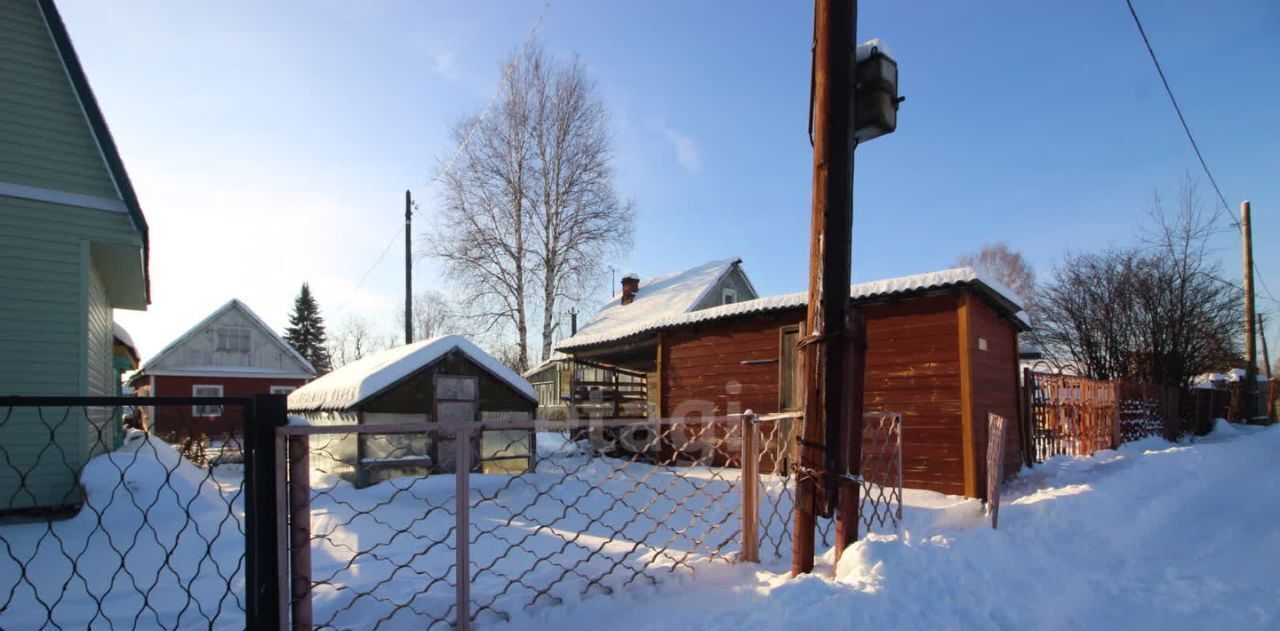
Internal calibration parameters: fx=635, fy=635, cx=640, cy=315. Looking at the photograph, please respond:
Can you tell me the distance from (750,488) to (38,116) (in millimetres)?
9496

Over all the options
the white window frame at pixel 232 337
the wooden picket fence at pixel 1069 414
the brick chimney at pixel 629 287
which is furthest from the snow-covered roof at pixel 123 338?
the wooden picket fence at pixel 1069 414

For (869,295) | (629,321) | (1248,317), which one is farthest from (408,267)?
(1248,317)

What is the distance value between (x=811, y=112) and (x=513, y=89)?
17.6 meters

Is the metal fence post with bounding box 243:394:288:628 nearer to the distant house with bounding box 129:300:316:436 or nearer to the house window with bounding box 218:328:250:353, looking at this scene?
the distant house with bounding box 129:300:316:436

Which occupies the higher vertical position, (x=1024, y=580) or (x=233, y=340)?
(x=233, y=340)

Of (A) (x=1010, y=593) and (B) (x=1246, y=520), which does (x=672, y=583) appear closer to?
(A) (x=1010, y=593)

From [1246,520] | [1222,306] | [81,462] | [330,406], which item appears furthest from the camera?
[1222,306]

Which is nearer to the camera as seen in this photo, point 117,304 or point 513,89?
point 117,304

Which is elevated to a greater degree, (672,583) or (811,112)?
(811,112)

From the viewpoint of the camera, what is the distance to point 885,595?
10.8 feet

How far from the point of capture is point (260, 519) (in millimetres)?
2598

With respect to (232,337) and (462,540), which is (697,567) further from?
(232,337)

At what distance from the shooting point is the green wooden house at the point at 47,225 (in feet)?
24.6

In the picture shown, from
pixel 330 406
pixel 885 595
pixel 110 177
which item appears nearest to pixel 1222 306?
pixel 885 595
